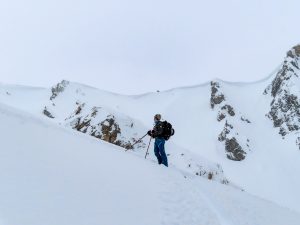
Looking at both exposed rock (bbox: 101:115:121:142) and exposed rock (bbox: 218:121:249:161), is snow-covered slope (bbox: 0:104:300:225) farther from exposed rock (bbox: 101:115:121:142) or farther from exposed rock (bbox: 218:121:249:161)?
exposed rock (bbox: 218:121:249:161)

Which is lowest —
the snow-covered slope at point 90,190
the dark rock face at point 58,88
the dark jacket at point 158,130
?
the snow-covered slope at point 90,190

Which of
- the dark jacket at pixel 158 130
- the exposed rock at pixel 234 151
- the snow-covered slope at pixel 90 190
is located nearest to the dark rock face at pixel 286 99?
the exposed rock at pixel 234 151

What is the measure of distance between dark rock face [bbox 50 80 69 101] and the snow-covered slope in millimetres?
76002

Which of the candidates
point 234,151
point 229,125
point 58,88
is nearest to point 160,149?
Result: point 234,151

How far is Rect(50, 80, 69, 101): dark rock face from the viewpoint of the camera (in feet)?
301

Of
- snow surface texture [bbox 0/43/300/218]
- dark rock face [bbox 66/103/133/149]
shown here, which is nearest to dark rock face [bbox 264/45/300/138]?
snow surface texture [bbox 0/43/300/218]

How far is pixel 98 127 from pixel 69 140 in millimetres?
19101

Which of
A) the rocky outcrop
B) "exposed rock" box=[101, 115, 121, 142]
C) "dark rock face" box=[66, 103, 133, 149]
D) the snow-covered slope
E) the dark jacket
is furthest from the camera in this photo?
the rocky outcrop

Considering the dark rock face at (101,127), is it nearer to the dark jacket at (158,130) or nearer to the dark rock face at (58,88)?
the dark jacket at (158,130)

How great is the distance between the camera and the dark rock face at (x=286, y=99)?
325ft

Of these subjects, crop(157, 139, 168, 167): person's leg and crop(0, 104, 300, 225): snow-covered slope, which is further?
crop(157, 139, 168, 167): person's leg

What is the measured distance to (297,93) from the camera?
104m

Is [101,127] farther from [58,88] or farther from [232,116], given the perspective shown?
[232,116]

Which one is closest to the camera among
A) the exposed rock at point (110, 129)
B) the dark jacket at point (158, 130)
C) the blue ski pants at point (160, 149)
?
the dark jacket at point (158, 130)
